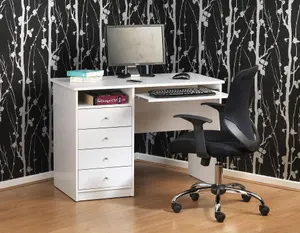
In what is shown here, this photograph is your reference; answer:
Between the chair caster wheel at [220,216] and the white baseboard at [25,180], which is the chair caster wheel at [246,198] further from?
the white baseboard at [25,180]

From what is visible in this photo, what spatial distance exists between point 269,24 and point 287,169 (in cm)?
106

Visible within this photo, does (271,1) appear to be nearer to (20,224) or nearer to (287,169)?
(287,169)

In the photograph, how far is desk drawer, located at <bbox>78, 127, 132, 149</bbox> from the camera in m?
4.76

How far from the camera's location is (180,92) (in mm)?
4848

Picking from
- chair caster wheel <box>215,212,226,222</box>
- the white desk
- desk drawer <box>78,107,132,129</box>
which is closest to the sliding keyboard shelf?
the white desk

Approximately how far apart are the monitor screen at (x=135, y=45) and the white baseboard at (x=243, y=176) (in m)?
0.91

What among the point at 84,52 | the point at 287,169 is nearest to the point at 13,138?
the point at 84,52

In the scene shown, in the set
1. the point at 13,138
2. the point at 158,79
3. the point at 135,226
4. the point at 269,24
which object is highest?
the point at 269,24

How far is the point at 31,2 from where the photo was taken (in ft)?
16.7

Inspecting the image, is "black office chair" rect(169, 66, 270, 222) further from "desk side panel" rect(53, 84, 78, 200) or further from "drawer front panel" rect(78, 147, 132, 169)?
"desk side panel" rect(53, 84, 78, 200)

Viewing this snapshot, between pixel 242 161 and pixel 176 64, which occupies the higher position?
pixel 176 64

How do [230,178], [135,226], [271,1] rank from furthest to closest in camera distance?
[230,178]
[271,1]
[135,226]

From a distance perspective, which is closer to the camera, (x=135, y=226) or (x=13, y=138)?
(x=135, y=226)

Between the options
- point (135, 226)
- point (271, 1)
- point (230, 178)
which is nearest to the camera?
point (135, 226)
